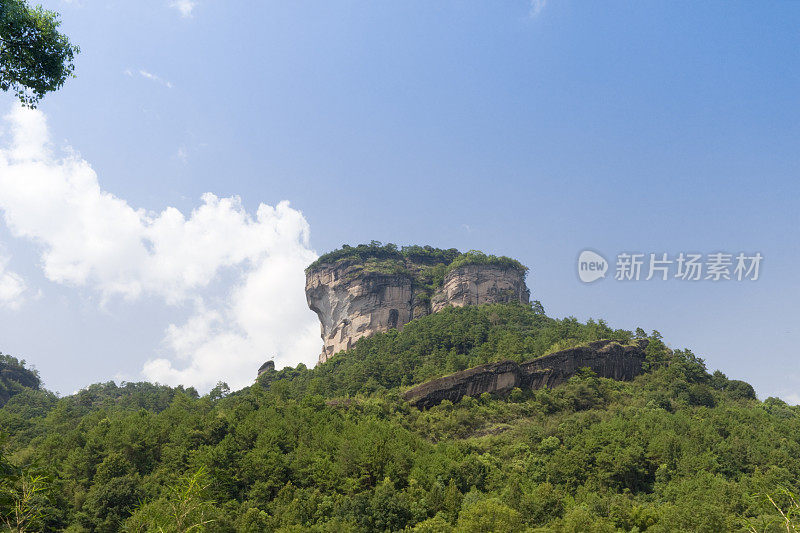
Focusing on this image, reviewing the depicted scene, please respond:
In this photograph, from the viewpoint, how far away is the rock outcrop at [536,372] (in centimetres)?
5453

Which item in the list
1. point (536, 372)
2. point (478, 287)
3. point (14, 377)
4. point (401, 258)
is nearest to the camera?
point (536, 372)

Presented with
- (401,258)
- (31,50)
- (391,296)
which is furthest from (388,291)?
(31,50)

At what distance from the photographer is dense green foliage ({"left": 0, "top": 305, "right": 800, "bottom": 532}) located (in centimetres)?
2930

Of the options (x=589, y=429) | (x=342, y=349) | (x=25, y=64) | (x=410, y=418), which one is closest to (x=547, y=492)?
(x=589, y=429)

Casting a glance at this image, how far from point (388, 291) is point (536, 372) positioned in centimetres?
3928

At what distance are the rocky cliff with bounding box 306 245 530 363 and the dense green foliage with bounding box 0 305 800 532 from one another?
29150 mm

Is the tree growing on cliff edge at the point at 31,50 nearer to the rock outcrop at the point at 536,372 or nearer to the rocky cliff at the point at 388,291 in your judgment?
the rock outcrop at the point at 536,372

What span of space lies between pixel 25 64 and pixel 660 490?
41.2m

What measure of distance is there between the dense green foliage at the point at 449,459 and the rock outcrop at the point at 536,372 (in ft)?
4.40

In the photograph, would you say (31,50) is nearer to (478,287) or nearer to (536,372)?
(536,372)

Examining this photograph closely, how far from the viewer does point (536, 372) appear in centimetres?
5731

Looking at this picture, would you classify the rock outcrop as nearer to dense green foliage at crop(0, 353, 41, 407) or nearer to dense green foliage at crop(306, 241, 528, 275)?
dense green foliage at crop(306, 241, 528, 275)

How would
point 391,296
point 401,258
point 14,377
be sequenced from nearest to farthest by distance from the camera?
point 14,377, point 391,296, point 401,258

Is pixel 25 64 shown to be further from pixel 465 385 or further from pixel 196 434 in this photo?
pixel 465 385
